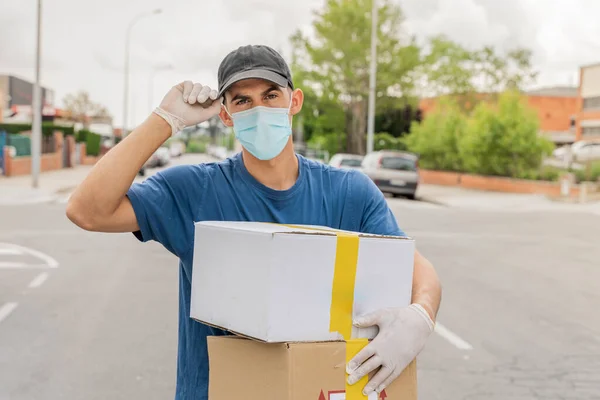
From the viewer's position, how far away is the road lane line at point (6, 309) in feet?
25.8

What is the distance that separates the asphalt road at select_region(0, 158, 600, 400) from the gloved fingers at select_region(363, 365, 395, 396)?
11.2ft

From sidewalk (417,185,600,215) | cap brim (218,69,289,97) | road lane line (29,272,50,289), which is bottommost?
sidewalk (417,185,600,215)

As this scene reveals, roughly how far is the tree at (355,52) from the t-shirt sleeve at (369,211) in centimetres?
4742

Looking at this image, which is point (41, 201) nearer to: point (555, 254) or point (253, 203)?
point (555, 254)

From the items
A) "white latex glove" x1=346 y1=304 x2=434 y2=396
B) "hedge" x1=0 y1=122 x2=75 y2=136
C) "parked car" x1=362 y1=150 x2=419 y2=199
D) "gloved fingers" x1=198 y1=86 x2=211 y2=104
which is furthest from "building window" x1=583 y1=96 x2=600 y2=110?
"white latex glove" x1=346 y1=304 x2=434 y2=396

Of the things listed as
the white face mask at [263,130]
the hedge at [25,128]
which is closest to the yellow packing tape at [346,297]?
the white face mask at [263,130]

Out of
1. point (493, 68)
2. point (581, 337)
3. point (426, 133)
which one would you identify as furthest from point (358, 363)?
point (493, 68)

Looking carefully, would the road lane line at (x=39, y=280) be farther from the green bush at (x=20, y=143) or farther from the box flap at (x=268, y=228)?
the green bush at (x=20, y=143)

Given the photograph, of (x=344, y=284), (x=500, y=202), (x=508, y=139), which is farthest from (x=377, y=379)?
(x=508, y=139)

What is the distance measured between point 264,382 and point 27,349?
4.89 m

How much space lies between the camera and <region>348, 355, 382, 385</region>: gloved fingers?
226 centimetres

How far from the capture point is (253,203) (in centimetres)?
264

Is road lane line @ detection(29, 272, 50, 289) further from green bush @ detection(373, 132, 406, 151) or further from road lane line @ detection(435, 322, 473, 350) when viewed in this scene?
green bush @ detection(373, 132, 406, 151)

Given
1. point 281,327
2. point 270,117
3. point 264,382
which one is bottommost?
point 264,382
